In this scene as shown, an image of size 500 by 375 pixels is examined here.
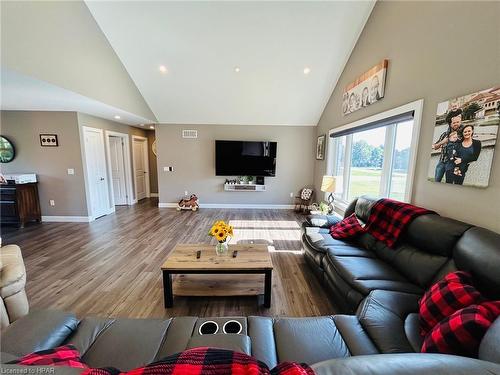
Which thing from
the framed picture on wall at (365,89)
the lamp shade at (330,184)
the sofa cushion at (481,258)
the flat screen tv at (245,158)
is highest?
the framed picture on wall at (365,89)

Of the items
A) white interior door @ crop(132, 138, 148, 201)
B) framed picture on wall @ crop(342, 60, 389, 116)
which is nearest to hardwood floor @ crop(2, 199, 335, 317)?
white interior door @ crop(132, 138, 148, 201)

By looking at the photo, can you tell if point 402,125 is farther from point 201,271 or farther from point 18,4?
point 18,4

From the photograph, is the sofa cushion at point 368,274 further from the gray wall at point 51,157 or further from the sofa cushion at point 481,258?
the gray wall at point 51,157

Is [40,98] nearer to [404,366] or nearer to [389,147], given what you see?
[404,366]

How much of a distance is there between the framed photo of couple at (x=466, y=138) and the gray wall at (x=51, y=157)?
5877 millimetres

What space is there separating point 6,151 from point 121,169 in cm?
220

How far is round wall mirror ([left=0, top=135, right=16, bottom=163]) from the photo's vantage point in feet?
14.1

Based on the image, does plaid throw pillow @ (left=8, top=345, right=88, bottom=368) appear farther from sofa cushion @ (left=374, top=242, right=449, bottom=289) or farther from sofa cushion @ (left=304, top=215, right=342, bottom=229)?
sofa cushion @ (left=304, top=215, right=342, bottom=229)

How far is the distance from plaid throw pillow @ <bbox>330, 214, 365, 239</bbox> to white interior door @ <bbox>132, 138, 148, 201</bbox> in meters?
6.08

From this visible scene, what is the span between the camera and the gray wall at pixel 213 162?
5.85 m

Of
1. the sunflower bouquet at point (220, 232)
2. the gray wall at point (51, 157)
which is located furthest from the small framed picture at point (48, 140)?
the sunflower bouquet at point (220, 232)

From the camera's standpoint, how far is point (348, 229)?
8.74 ft

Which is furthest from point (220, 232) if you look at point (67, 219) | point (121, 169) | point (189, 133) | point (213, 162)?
point (121, 169)

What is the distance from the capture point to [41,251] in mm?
3254
